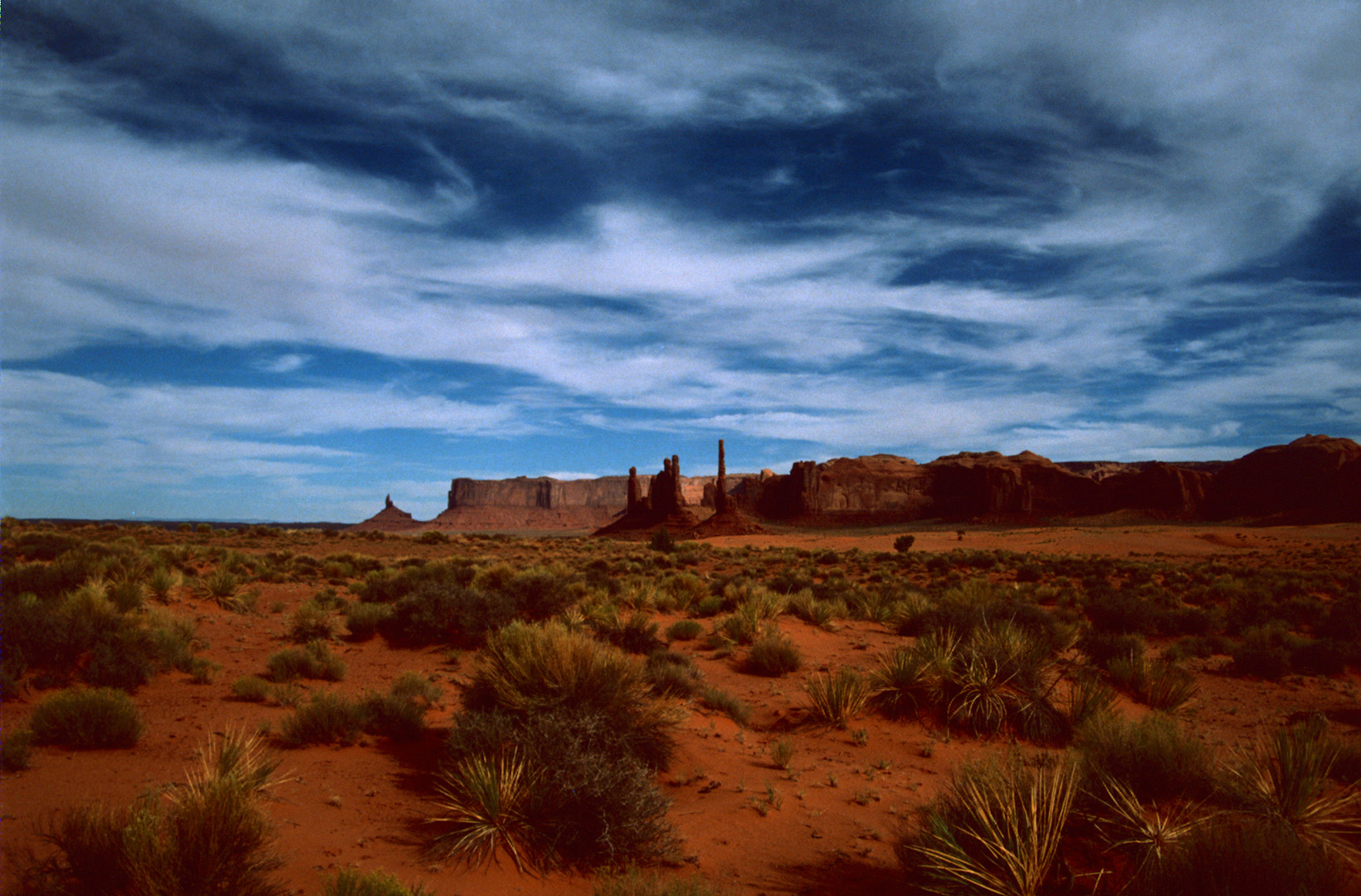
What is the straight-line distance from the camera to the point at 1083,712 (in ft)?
26.0

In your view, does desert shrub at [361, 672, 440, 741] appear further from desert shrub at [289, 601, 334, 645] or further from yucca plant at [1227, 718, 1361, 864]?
yucca plant at [1227, 718, 1361, 864]

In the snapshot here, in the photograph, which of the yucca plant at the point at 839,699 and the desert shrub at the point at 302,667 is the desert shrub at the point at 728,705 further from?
the desert shrub at the point at 302,667

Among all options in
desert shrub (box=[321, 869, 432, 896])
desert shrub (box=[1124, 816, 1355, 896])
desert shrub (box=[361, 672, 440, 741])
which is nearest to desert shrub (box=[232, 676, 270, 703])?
desert shrub (box=[361, 672, 440, 741])

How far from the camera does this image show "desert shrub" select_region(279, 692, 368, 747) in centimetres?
697

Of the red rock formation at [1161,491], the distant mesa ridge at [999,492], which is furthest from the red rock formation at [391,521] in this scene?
the red rock formation at [1161,491]

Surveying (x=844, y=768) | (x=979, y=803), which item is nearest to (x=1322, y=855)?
(x=979, y=803)

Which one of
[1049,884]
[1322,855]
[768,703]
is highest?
[1322,855]

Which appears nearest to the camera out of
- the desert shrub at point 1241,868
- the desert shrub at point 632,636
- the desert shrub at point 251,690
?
the desert shrub at point 1241,868

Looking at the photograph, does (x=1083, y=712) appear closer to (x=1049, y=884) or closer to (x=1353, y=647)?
(x=1049, y=884)

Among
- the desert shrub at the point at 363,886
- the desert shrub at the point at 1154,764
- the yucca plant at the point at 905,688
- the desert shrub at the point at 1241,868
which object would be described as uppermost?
the desert shrub at the point at 1241,868

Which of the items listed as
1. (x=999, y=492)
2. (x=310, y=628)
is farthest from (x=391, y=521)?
(x=310, y=628)

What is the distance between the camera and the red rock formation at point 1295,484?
269 feet

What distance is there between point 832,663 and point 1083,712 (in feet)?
14.9

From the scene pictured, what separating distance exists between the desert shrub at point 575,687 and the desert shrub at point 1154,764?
3581 millimetres
